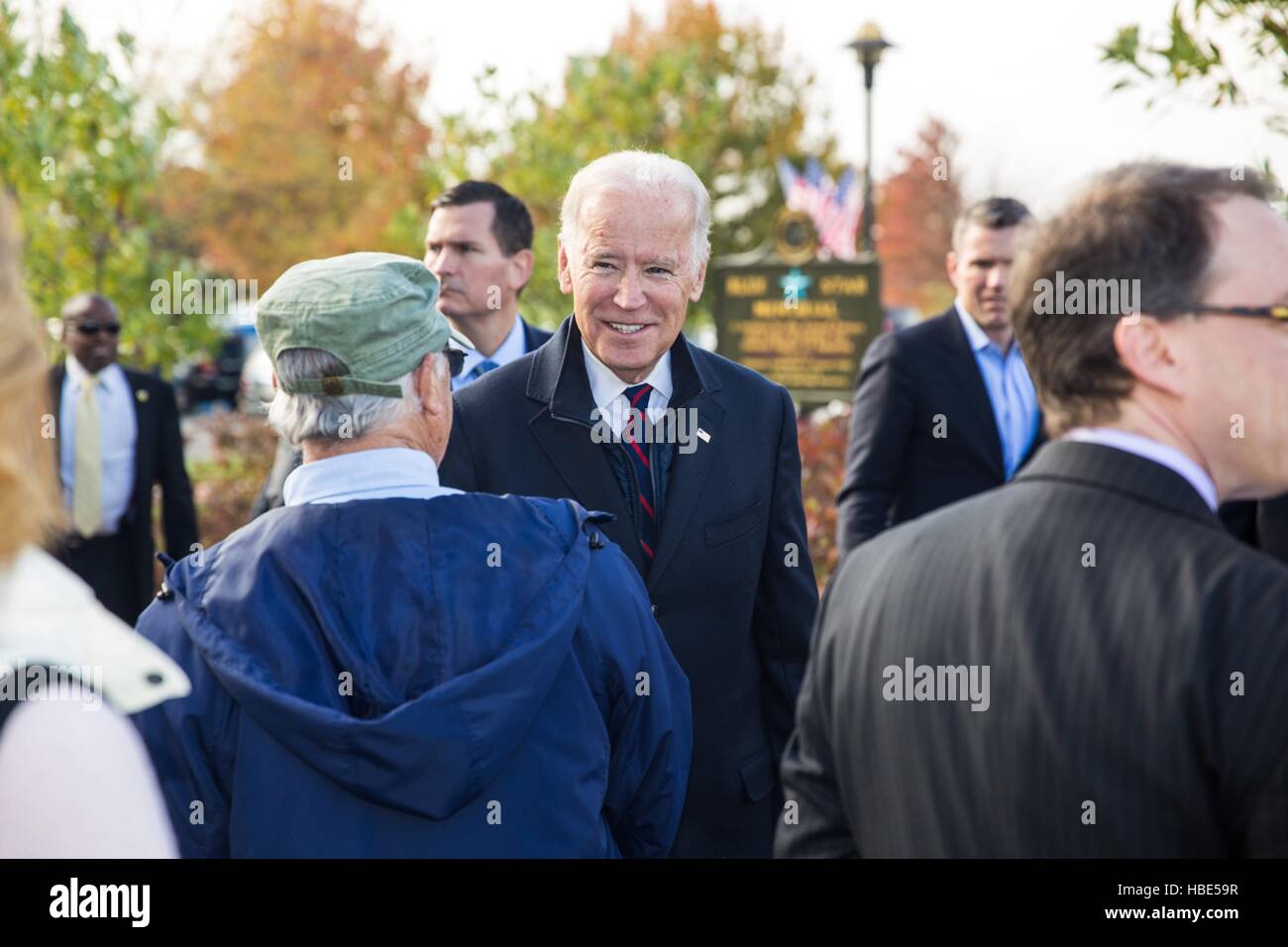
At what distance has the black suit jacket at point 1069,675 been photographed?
5.77 feet

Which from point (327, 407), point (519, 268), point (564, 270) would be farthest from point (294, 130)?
point (327, 407)

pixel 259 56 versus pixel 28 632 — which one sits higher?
pixel 259 56

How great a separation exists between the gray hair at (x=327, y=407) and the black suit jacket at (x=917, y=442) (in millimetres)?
3042

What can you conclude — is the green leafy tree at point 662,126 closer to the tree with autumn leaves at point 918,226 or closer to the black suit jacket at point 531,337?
the black suit jacket at point 531,337

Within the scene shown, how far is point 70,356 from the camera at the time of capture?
26.5 ft

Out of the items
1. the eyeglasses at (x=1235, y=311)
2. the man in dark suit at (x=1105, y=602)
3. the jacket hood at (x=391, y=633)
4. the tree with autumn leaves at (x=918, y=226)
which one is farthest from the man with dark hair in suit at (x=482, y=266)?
the tree with autumn leaves at (x=918, y=226)

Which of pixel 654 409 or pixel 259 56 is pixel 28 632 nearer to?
pixel 654 409

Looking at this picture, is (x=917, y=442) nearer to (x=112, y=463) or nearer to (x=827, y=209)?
(x=112, y=463)

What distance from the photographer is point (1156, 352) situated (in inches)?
78.8

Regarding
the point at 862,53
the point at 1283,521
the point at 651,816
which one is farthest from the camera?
the point at 862,53

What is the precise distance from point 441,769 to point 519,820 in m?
0.19

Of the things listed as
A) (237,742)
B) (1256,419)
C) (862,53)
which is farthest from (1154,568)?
(862,53)

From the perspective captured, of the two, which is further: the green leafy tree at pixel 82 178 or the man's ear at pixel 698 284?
the green leafy tree at pixel 82 178

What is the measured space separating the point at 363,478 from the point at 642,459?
4.27 feet
